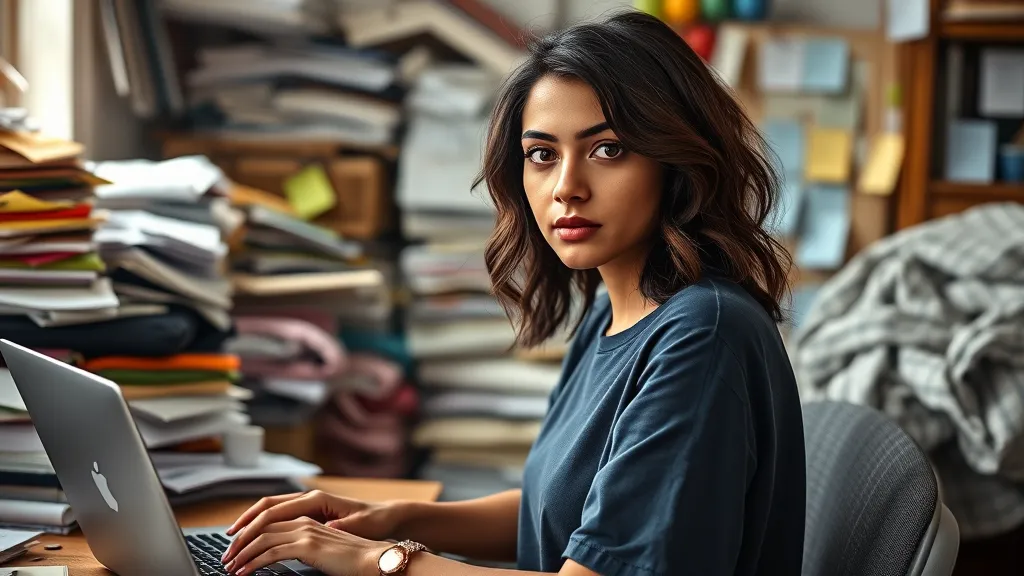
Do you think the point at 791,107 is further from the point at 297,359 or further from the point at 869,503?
the point at 869,503

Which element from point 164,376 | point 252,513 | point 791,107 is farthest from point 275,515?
point 791,107

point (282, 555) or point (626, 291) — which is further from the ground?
point (626, 291)

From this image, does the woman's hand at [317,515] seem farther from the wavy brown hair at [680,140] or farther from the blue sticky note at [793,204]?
the blue sticky note at [793,204]

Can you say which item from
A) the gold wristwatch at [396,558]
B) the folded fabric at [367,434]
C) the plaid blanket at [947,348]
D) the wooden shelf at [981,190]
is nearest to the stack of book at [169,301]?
the gold wristwatch at [396,558]

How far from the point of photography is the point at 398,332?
9.66ft

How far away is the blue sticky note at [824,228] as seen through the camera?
2.78 metres

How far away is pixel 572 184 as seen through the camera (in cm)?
115

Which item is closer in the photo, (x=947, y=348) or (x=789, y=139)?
(x=947, y=348)

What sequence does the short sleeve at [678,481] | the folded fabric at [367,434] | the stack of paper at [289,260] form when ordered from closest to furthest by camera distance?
the short sleeve at [678,481] → the stack of paper at [289,260] → the folded fabric at [367,434]

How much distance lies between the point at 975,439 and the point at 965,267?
0.43 m

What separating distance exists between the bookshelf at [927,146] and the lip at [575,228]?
1843 mm

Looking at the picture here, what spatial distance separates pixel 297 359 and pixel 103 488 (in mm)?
1293

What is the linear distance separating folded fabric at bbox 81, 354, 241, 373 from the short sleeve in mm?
758

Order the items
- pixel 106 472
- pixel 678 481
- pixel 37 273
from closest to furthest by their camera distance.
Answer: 1. pixel 678 481
2. pixel 106 472
3. pixel 37 273
